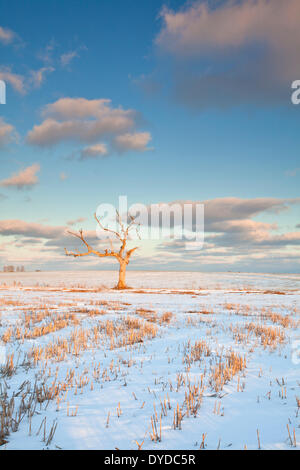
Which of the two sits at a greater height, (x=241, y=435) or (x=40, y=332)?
(x=241, y=435)

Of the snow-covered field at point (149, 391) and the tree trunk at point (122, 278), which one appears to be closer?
the snow-covered field at point (149, 391)

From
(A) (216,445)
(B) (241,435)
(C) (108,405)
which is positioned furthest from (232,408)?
(C) (108,405)

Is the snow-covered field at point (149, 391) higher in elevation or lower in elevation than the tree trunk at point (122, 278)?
higher

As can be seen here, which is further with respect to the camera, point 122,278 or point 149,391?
point 122,278

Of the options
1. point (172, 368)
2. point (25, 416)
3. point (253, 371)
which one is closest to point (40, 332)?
point (172, 368)

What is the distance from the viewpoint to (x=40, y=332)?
8.42 meters

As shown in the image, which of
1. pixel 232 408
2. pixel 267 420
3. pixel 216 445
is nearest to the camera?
pixel 216 445

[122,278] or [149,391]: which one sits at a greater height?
[149,391]

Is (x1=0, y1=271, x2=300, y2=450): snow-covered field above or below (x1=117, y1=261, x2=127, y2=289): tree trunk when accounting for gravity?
above

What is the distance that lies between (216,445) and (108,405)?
154 centimetres

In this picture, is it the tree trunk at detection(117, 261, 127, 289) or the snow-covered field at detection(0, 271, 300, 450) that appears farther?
the tree trunk at detection(117, 261, 127, 289)

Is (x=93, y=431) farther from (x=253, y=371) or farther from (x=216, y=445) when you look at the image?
(x=253, y=371)
